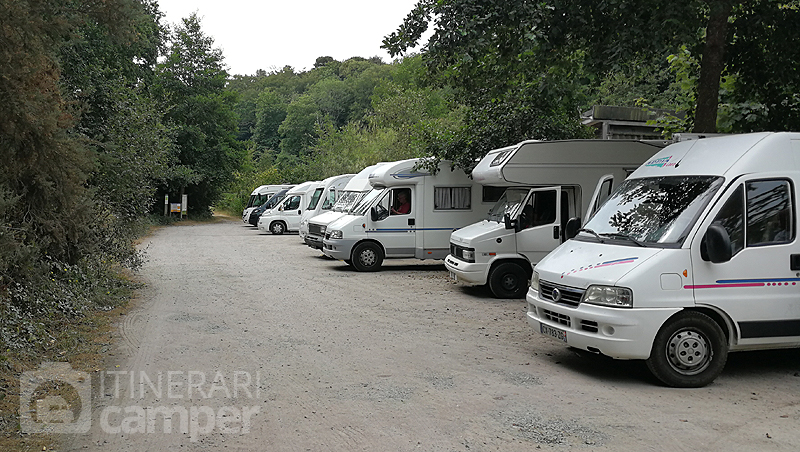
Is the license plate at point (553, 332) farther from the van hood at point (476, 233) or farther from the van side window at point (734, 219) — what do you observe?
the van hood at point (476, 233)

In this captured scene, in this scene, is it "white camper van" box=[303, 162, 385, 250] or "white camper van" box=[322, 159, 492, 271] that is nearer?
"white camper van" box=[322, 159, 492, 271]

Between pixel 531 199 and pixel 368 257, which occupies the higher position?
pixel 531 199

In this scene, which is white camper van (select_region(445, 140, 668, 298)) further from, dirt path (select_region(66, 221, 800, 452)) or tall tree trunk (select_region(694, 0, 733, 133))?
dirt path (select_region(66, 221, 800, 452))

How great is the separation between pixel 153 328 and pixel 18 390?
3.47 meters

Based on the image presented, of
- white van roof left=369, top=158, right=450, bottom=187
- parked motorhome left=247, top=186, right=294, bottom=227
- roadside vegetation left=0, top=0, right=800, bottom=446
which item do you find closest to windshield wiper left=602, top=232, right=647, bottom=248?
roadside vegetation left=0, top=0, right=800, bottom=446

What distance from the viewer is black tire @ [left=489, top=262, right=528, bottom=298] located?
13691 millimetres

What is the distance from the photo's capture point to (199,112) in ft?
164

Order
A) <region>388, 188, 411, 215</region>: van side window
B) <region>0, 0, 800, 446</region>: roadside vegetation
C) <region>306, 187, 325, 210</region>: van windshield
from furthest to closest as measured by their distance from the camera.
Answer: <region>306, 187, 325, 210</region>: van windshield, <region>388, 188, 411, 215</region>: van side window, <region>0, 0, 800, 446</region>: roadside vegetation

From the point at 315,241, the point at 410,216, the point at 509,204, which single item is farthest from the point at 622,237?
the point at 315,241

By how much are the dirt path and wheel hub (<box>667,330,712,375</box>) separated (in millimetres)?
250

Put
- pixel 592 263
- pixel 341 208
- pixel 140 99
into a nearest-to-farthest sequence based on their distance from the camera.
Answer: pixel 592 263
pixel 140 99
pixel 341 208

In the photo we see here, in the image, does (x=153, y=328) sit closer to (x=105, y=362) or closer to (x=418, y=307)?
(x=105, y=362)

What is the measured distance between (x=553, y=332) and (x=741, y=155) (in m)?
2.75

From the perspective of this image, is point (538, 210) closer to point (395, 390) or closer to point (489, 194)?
point (489, 194)
